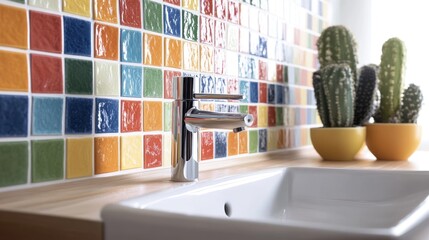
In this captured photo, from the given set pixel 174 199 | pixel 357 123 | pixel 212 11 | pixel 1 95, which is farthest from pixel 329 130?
pixel 1 95

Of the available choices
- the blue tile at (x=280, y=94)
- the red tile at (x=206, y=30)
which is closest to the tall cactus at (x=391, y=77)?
the blue tile at (x=280, y=94)

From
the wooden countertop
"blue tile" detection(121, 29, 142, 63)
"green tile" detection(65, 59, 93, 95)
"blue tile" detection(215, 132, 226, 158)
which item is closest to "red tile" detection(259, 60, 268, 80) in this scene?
"blue tile" detection(215, 132, 226, 158)

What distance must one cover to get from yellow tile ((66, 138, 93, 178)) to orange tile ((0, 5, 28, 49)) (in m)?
0.15

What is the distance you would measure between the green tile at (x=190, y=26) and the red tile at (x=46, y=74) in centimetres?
32

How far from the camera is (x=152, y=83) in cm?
90

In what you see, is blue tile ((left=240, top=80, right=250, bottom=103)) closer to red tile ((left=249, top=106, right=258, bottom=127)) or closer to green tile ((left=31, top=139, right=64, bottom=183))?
red tile ((left=249, top=106, right=258, bottom=127))

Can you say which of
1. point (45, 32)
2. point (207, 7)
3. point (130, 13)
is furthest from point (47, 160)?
point (207, 7)

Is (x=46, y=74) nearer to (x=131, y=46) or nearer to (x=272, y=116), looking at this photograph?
(x=131, y=46)

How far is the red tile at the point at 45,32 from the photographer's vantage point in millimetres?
676

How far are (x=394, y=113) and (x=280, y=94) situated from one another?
10.7 inches

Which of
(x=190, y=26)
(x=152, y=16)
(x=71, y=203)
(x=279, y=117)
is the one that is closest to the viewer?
(x=71, y=203)

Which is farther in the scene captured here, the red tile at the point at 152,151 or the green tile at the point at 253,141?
the green tile at the point at 253,141

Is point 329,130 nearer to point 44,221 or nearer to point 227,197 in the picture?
point 227,197

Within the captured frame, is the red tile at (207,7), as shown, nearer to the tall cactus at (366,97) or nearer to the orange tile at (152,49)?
the orange tile at (152,49)
